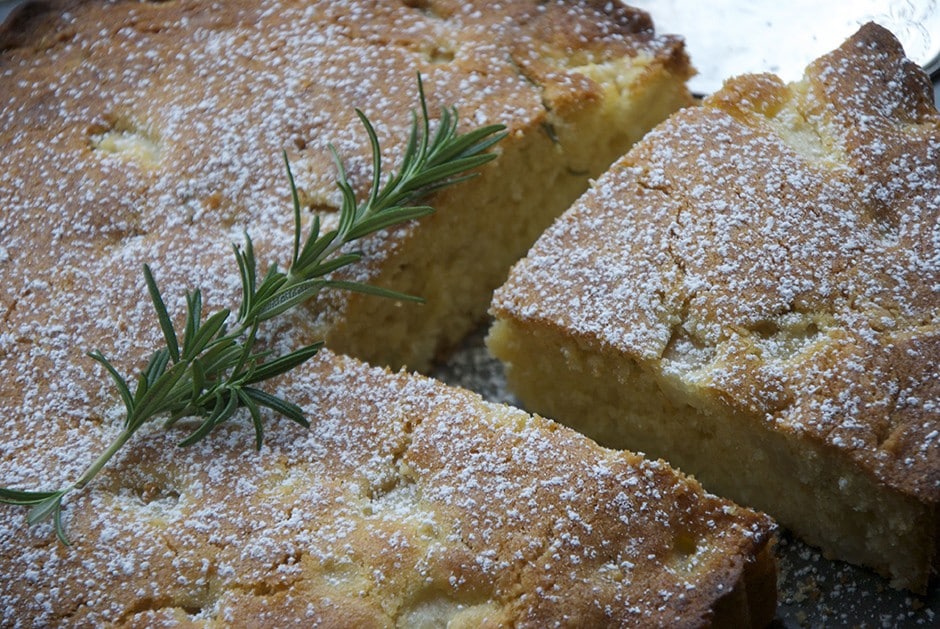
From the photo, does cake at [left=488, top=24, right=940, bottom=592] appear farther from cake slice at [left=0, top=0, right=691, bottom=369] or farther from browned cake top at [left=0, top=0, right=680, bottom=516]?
browned cake top at [left=0, top=0, right=680, bottom=516]

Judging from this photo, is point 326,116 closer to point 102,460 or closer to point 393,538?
point 102,460

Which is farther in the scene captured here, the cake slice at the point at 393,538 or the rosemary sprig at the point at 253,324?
the rosemary sprig at the point at 253,324

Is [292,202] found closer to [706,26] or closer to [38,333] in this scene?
[38,333]

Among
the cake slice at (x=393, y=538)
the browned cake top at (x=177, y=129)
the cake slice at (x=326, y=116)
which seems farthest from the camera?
the cake slice at (x=326, y=116)

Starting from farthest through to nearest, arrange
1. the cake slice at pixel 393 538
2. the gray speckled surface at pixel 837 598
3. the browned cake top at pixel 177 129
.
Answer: the browned cake top at pixel 177 129 → the gray speckled surface at pixel 837 598 → the cake slice at pixel 393 538

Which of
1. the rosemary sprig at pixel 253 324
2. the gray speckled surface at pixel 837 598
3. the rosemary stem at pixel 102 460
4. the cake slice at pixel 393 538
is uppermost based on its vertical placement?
the rosemary sprig at pixel 253 324

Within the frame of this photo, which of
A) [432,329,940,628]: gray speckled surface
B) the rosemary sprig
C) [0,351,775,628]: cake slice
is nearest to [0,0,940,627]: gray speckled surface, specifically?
Answer: [432,329,940,628]: gray speckled surface

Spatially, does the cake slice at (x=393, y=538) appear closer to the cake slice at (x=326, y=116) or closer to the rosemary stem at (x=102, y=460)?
the rosemary stem at (x=102, y=460)

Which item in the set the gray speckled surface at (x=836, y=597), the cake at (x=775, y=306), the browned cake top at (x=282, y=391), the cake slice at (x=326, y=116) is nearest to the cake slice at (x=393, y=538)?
the browned cake top at (x=282, y=391)
